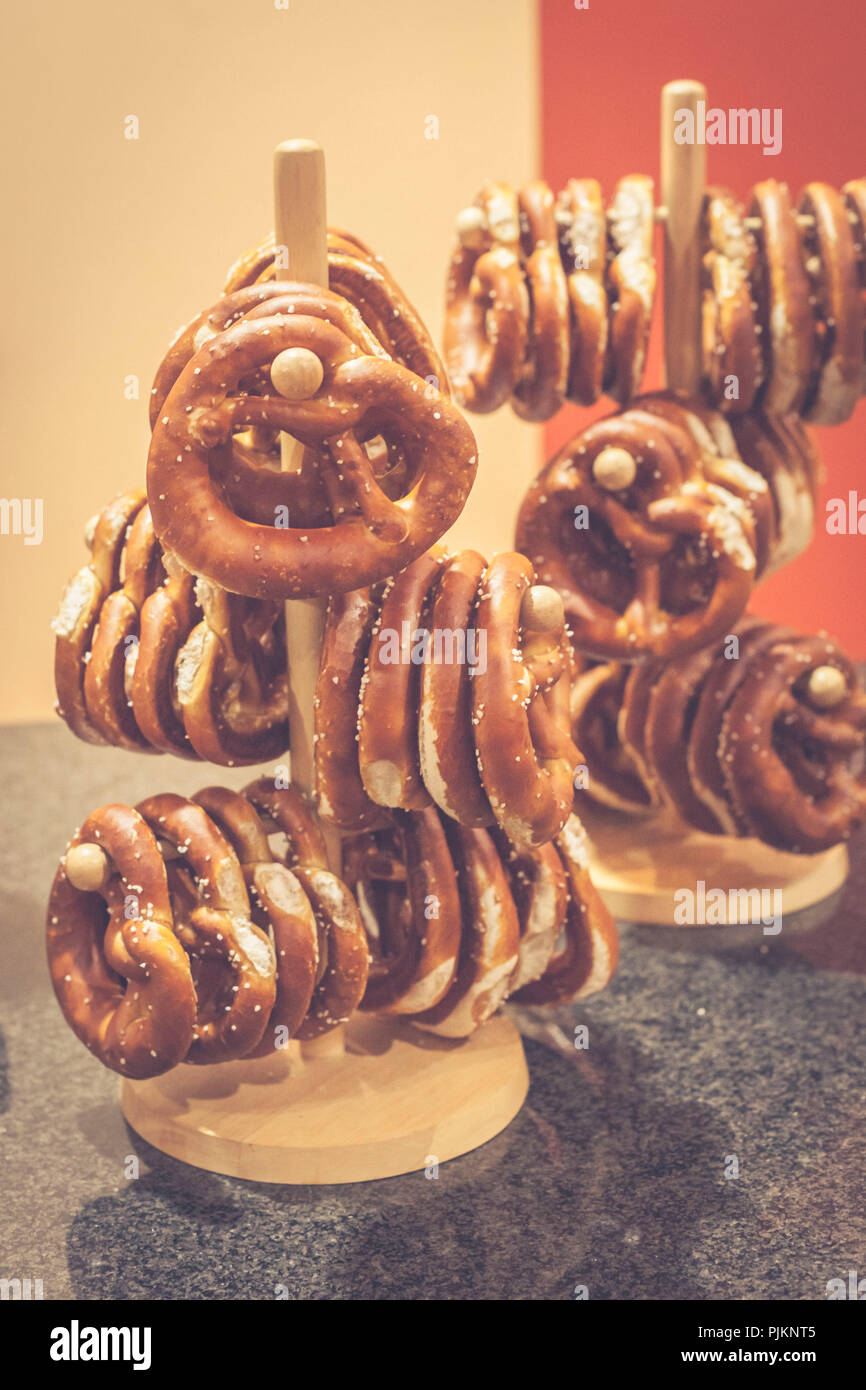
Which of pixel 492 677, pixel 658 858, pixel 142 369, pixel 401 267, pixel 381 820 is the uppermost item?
pixel 401 267

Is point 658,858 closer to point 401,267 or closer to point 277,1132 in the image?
point 277,1132

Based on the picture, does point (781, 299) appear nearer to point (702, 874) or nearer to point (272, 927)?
point (702, 874)

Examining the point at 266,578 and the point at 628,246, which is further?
the point at 628,246

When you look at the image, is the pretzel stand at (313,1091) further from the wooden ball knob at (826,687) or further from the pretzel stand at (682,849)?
the wooden ball knob at (826,687)

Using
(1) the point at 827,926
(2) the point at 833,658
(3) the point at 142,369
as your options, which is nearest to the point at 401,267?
(3) the point at 142,369

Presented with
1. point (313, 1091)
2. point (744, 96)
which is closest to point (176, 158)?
point (744, 96)

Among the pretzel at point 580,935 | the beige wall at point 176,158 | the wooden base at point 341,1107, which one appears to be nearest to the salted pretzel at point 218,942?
the wooden base at point 341,1107

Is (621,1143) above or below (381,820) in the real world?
below
